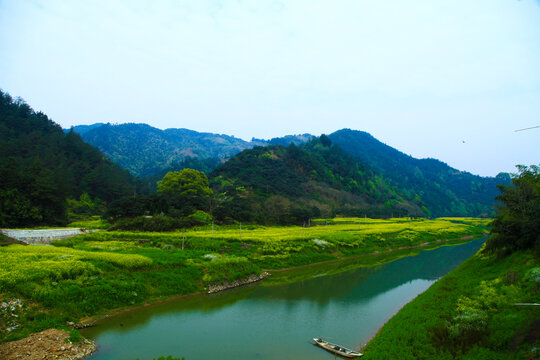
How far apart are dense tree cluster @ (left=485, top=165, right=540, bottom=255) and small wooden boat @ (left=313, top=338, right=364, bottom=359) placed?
1298cm

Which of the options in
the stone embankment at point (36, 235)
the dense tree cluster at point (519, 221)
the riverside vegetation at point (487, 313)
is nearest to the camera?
the riverside vegetation at point (487, 313)

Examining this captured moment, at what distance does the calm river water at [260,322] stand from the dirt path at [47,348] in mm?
720

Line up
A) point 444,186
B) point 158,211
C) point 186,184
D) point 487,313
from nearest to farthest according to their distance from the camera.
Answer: point 487,313
point 158,211
point 186,184
point 444,186

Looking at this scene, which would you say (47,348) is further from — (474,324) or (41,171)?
(41,171)

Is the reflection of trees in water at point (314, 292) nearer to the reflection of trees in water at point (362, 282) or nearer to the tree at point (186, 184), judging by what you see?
the reflection of trees in water at point (362, 282)

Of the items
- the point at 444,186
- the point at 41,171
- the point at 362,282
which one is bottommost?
the point at 362,282

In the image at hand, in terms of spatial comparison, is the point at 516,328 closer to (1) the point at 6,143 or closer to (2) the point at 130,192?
(2) the point at 130,192

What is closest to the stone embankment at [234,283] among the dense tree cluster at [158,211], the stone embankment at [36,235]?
the dense tree cluster at [158,211]

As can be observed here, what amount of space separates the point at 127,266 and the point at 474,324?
65.5 feet

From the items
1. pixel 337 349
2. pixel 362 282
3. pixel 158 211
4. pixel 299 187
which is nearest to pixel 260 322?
pixel 337 349

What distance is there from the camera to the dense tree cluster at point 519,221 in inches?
801

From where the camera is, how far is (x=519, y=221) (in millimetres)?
21922

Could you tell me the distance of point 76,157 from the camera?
7475 centimetres

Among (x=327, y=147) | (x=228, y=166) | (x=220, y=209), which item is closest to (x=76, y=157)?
(x=228, y=166)
